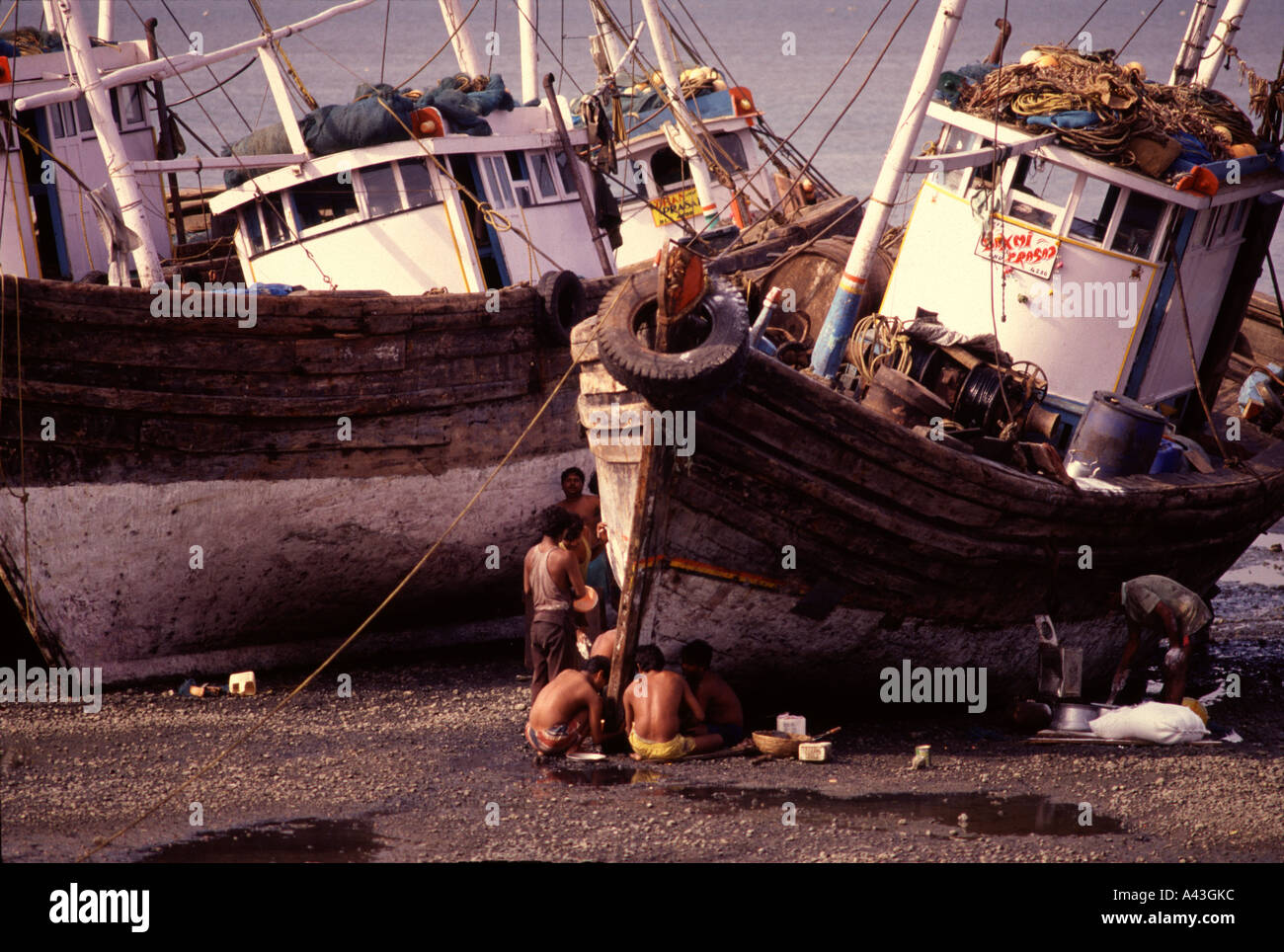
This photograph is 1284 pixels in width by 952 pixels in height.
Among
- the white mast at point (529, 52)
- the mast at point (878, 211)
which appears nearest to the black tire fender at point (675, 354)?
the mast at point (878, 211)

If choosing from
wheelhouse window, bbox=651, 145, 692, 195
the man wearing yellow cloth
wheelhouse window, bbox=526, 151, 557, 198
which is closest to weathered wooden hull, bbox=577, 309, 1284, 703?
the man wearing yellow cloth

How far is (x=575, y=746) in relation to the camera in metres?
8.88

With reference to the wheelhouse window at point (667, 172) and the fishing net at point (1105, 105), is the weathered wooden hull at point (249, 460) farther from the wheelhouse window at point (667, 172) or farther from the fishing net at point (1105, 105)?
the wheelhouse window at point (667, 172)

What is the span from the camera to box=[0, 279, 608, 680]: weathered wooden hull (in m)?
9.81

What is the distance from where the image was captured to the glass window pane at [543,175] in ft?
43.2

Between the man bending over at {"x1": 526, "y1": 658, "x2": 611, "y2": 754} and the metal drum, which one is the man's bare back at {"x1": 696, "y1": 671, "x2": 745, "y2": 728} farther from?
the metal drum

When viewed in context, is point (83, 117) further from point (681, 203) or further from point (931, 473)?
point (931, 473)

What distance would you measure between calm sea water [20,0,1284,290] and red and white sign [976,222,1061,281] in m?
24.4

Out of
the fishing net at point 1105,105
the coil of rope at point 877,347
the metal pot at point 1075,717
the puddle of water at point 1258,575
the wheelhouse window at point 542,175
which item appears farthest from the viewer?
the puddle of water at point 1258,575

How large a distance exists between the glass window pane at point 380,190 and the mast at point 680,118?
5.25m

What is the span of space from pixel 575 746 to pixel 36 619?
4062mm

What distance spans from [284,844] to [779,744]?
3016mm

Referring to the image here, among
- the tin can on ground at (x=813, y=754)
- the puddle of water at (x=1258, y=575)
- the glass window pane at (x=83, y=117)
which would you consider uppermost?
the glass window pane at (x=83, y=117)

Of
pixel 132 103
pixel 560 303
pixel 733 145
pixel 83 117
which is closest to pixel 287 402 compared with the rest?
pixel 560 303
